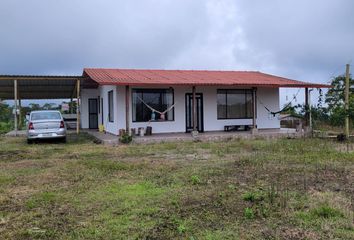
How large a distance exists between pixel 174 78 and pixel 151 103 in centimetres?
158

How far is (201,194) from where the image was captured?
595cm

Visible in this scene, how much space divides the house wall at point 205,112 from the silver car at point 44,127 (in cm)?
272

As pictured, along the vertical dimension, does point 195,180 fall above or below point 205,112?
below

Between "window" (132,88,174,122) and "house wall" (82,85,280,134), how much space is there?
230 mm

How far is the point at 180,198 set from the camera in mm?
5715

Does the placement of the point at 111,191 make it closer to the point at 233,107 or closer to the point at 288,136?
the point at 288,136

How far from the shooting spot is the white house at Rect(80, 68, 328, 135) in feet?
55.2

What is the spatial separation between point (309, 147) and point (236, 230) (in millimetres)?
8557

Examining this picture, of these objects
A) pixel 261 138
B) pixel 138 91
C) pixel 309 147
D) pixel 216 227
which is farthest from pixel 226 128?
pixel 216 227

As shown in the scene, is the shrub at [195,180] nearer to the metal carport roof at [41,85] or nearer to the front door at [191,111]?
the front door at [191,111]

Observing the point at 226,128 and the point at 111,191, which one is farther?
the point at 226,128

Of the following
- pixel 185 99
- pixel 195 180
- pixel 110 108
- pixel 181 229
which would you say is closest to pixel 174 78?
pixel 185 99

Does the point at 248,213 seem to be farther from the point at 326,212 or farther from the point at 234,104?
the point at 234,104

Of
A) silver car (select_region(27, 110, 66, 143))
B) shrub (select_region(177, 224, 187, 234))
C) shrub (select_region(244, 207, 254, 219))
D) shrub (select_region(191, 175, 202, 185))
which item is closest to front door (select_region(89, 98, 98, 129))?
silver car (select_region(27, 110, 66, 143))
